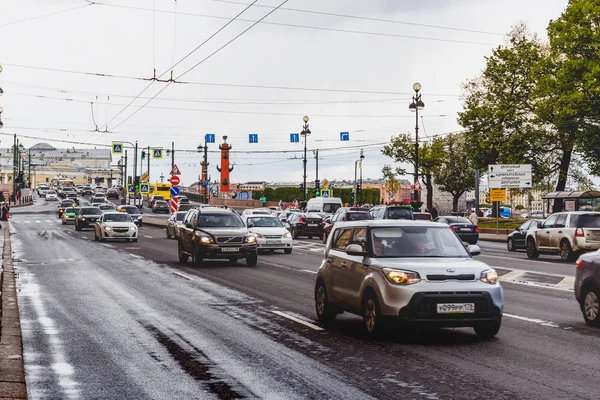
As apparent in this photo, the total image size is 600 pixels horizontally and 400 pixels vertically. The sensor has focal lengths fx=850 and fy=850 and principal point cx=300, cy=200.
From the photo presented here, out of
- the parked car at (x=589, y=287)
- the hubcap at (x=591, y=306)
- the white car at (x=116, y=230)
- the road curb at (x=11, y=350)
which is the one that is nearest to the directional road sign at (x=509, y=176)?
the white car at (x=116, y=230)

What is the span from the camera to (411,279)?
33.4 feet

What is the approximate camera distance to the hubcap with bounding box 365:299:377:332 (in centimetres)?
1060

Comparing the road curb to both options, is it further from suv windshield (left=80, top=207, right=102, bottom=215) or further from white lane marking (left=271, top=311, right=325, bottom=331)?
suv windshield (left=80, top=207, right=102, bottom=215)

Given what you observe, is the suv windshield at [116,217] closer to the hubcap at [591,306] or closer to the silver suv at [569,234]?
the silver suv at [569,234]

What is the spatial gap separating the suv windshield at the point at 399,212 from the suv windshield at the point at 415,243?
87.6 ft

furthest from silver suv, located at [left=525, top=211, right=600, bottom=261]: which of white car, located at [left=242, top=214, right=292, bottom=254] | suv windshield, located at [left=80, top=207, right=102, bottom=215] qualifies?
suv windshield, located at [left=80, top=207, right=102, bottom=215]

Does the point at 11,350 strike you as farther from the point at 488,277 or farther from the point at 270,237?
the point at 270,237

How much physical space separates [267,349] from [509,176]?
47.8 m

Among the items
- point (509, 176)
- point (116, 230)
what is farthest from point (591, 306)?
point (509, 176)

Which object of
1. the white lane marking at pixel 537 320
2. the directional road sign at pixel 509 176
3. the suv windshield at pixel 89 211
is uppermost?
the directional road sign at pixel 509 176

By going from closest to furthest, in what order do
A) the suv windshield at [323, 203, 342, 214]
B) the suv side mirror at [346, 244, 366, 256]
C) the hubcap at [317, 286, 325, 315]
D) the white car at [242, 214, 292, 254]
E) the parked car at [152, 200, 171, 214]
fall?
1. the suv side mirror at [346, 244, 366, 256]
2. the hubcap at [317, 286, 325, 315]
3. the white car at [242, 214, 292, 254]
4. the suv windshield at [323, 203, 342, 214]
5. the parked car at [152, 200, 171, 214]

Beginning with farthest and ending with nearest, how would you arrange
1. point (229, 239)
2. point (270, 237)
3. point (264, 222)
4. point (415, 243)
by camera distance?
1. point (264, 222)
2. point (270, 237)
3. point (229, 239)
4. point (415, 243)

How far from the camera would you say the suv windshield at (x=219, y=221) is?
2555cm

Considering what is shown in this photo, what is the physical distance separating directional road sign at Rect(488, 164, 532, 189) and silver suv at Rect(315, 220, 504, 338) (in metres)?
44.2
